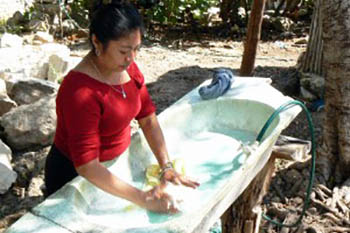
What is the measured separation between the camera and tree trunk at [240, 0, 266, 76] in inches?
163

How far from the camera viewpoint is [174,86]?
6.07 m

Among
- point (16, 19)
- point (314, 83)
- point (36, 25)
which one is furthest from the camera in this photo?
point (16, 19)

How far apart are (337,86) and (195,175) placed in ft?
4.83

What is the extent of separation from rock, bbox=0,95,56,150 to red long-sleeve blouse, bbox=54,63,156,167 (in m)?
1.83

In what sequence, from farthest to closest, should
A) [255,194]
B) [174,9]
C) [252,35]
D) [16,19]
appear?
1. [174,9]
2. [16,19]
3. [252,35]
4. [255,194]

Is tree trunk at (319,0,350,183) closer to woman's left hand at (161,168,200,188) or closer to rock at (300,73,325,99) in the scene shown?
rock at (300,73,325,99)

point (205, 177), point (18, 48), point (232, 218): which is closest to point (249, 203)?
point (232, 218)

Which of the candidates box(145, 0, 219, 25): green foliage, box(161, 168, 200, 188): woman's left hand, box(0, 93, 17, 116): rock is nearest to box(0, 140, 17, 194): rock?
box(0, 93, 17, 116): rock

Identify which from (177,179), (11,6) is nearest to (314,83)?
(177,179)

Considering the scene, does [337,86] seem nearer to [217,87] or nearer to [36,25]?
[217,87]

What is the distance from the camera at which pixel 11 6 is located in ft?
27.1

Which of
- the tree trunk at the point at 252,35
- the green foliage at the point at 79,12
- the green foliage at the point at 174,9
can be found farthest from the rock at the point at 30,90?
the green foliage at the point at 174,9

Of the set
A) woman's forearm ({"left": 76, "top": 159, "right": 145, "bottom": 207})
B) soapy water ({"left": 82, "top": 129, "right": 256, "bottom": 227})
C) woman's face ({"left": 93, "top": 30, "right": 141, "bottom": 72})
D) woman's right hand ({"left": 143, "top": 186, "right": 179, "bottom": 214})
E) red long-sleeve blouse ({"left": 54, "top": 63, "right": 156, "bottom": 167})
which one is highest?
woman's face ({"left": 93, "top": 30, "right": 141, "bottom": 72})

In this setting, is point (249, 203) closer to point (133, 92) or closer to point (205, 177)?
point (205, 177)
